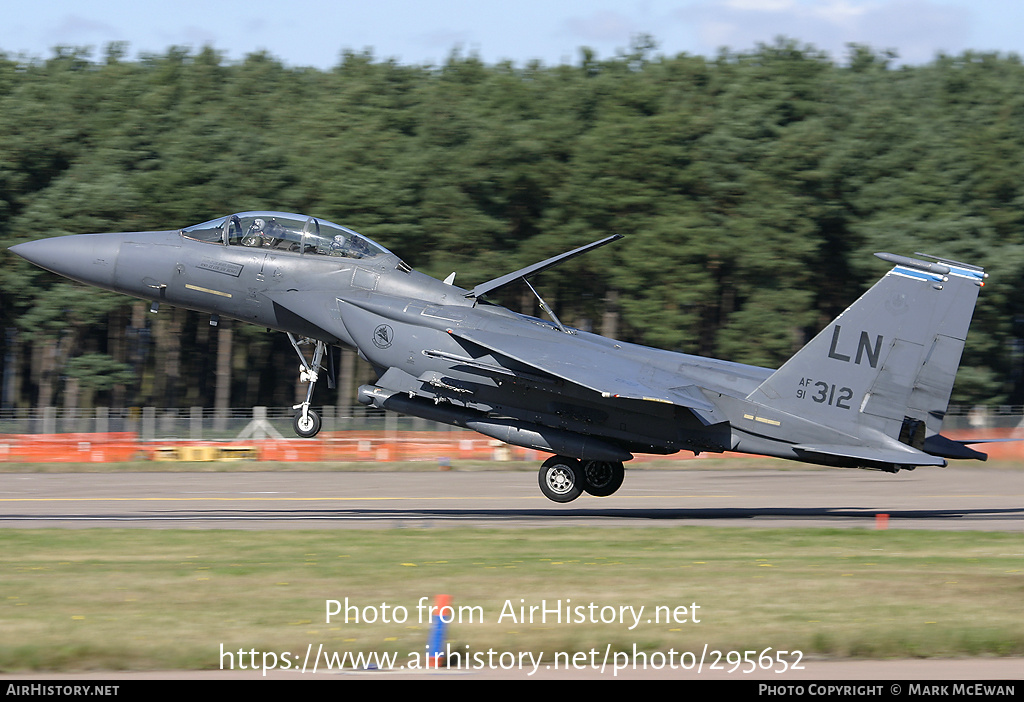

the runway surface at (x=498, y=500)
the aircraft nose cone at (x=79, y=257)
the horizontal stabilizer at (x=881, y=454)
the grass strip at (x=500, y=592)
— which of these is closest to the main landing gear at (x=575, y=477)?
the runway surface at (x=498, y=500)

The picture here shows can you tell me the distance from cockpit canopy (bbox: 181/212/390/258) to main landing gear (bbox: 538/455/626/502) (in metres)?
5.26

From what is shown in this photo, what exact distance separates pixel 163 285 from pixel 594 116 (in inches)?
1389

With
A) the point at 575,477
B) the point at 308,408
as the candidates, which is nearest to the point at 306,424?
the point at 308,408

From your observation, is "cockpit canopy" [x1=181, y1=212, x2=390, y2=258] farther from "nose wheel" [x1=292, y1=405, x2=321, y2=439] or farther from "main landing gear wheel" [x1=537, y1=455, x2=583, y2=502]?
"main landing gear wheel" [x1=537, y1=455, x2=583, y2=502]

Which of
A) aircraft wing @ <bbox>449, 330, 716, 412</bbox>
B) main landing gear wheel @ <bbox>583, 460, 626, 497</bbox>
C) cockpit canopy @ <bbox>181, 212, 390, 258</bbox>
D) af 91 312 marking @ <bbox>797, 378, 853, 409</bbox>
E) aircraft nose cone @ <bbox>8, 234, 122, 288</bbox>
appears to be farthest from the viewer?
main landing gear wheel @ <bbox>583, 460, 626, 497</bbox>

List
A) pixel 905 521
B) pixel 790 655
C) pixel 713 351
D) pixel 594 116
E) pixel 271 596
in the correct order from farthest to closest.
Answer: pixel 594 116
pixel 713 351
pixel 905 521
pixel 271 596
pixel 790 655

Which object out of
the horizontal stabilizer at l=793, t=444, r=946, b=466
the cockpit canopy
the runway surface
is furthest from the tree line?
the horizontal stabilizer at l=793, t=444, r=946, b=466

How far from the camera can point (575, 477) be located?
66.5ft

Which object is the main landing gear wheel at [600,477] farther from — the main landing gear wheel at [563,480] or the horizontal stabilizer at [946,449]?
the horizontal stabilizer at [946,449]

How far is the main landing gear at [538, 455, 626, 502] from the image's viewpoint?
798 inches

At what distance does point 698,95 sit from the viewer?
5344 centimetres

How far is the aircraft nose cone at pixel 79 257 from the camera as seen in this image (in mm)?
19719

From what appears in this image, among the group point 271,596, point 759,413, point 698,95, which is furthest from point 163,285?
point 698,95

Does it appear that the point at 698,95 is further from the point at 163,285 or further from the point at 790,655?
the point at 790,655
